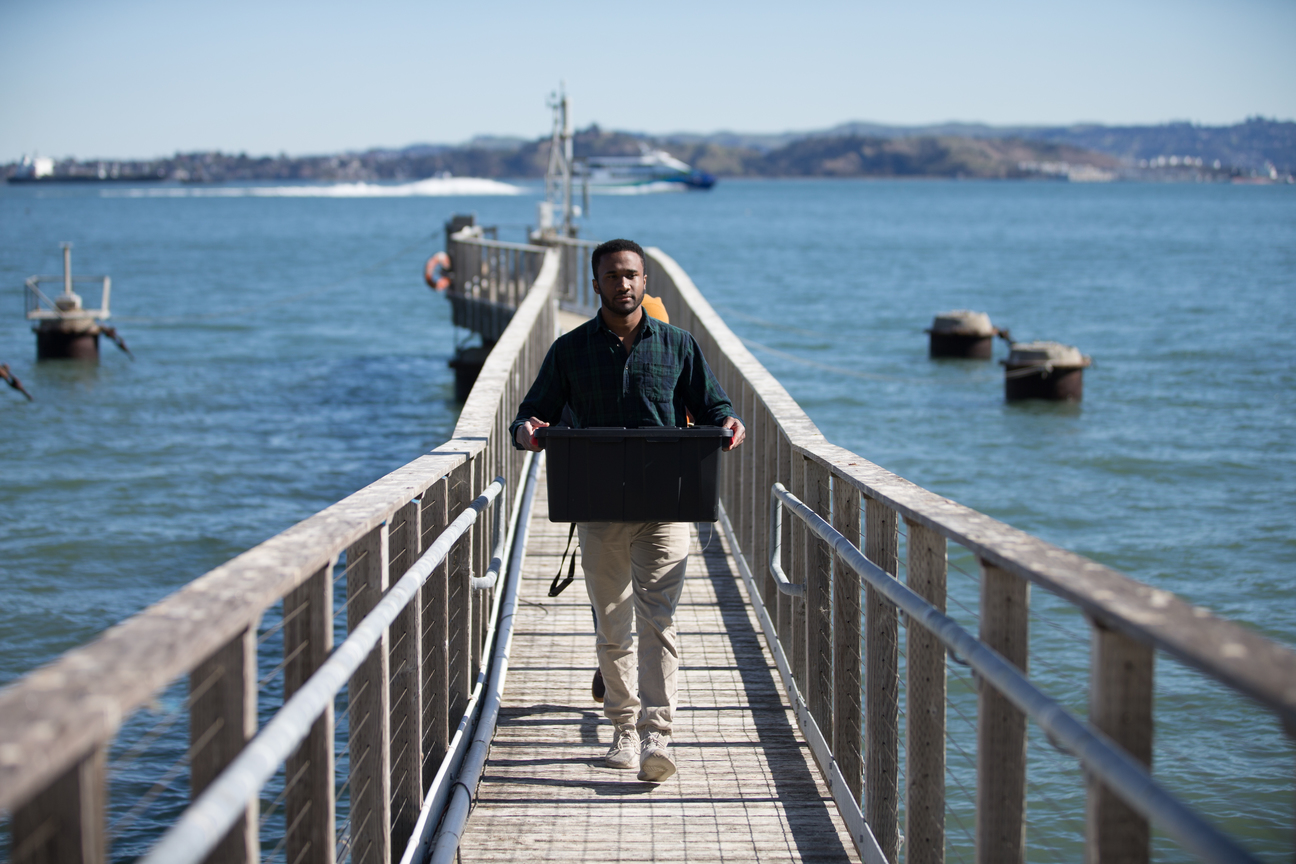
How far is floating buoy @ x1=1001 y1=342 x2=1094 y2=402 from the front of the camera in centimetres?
2606

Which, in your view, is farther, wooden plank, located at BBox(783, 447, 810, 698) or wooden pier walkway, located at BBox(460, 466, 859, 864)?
wooden plank, located at BBox(783, 447, 810, 698)

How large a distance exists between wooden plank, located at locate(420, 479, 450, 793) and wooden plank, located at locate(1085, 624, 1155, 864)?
251 centimetres

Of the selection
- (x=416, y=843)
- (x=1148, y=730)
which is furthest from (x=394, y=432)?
(x=1148, y=730)

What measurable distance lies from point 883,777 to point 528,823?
1.20 meters

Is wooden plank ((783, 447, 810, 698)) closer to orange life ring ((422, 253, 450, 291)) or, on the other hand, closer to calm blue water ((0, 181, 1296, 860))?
calm blue water ((0, 181, 1296, 860))

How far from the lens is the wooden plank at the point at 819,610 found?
4540 mm

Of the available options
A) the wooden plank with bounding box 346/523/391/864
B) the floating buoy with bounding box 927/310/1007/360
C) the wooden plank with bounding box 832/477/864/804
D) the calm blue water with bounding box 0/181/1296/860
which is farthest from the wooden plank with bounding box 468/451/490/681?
the floating buoy with bounding box 927/310/1007/360

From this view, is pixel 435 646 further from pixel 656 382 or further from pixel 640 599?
pixel 656 382

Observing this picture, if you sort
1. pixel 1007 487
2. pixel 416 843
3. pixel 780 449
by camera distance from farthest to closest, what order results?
Answer: pixel 1007 487 → pixel 780 449 → pixel 416 843

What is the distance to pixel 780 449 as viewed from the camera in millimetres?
5559

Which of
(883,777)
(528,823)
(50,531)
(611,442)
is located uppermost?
(611,442)

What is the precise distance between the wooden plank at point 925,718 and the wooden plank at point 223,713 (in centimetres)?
173

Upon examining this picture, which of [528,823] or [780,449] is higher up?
[780,449]

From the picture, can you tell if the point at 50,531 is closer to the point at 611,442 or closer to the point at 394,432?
the point at 394,432
